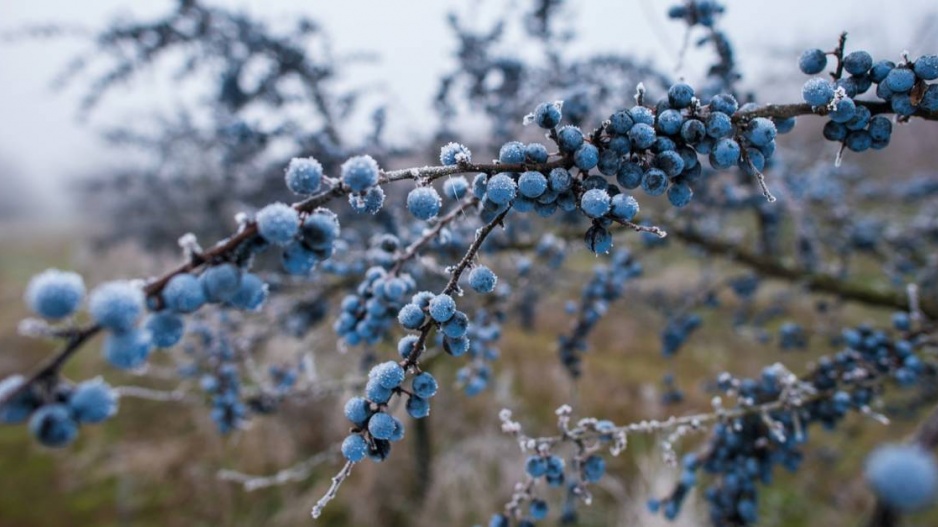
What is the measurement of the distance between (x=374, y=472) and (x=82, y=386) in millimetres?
4416

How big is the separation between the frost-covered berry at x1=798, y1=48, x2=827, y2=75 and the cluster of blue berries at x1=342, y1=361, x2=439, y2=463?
1083mm

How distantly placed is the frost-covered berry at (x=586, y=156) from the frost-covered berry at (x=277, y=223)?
1.66 feet

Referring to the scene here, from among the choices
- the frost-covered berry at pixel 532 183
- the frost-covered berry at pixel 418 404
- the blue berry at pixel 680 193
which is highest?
the blue berry at pixel 680 193

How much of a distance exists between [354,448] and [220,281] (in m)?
0.38

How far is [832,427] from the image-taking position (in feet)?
5.80

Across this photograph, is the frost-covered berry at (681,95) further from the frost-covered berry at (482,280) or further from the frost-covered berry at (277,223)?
the frost-covered berry at (277,223)

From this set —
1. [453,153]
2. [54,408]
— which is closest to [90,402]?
[54,408]

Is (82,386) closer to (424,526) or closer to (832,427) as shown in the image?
(832,427)

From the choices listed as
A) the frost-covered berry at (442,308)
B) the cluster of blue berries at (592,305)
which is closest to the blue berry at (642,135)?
A: the frost-covered berry at (442,308)

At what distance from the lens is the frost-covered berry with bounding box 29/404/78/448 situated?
25.5 inches

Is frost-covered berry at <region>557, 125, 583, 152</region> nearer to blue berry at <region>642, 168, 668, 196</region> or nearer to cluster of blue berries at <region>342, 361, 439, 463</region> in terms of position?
blue berry at <region>642, 168, 668, 196</region>

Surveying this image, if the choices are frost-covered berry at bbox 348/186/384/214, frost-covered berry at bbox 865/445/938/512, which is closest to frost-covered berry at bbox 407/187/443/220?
frost-covered berry at bbox 348/186/384/214

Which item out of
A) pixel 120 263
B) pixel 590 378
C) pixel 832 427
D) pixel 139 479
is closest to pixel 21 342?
pixel 120 263

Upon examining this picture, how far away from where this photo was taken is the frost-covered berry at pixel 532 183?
89 centimetres
